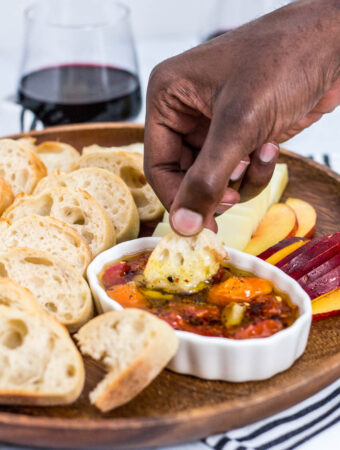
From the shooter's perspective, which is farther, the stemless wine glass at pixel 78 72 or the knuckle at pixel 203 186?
the stemless wine glass at pixel 78 72

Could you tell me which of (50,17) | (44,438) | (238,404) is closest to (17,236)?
(44,438)

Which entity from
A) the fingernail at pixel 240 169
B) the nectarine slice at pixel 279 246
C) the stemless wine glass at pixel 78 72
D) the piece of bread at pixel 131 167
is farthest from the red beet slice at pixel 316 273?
the stemless wine glass at pixel 78 72

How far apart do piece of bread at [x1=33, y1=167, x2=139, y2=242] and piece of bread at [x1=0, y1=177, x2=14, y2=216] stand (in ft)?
0.49

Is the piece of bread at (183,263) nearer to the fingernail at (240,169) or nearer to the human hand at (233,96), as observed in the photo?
the human hand at (233,96)

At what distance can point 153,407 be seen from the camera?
2.21 m

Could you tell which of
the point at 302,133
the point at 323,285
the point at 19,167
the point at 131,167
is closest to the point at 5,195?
the point at 19,167

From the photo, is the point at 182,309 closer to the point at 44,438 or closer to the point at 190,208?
the point at 190,208

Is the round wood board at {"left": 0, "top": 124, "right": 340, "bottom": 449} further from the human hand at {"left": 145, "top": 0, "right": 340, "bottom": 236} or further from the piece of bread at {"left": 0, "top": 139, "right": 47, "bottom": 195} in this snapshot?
the piece of bread at {"left": 0, "top": 139, "right": 47, "bottom": 195}

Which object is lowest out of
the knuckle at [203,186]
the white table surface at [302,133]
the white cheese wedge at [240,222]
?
the white table surface at [302,133]

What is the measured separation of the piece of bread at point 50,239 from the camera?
9.18 feet

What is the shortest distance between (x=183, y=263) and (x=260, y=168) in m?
0.62

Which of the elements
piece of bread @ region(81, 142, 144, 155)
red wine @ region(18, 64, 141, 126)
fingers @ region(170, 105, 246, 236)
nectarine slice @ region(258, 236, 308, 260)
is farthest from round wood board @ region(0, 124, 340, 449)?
red wine @ region(18, 64, 141, 126)

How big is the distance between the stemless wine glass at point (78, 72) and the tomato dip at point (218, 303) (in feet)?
6.25

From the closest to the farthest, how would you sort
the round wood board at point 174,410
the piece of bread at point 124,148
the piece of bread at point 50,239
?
the round wood board at point 174,410 < the piece of bread at point 50,239 < the piece of bread at point 124,148
